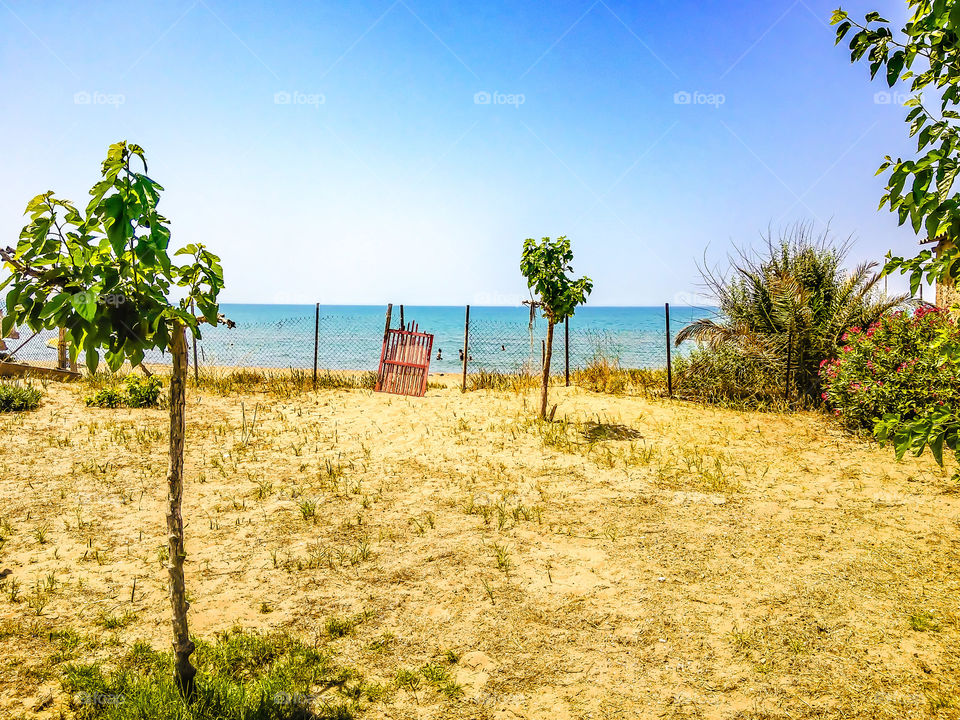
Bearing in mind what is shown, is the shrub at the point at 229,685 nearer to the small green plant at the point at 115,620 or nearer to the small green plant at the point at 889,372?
the small green plant at the point at 115,620

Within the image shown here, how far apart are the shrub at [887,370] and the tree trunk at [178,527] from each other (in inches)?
322

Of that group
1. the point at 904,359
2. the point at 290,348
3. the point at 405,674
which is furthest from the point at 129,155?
the point at 290,348

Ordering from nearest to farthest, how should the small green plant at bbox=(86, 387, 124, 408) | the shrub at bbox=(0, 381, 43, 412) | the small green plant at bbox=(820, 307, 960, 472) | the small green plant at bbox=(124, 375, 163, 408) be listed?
the small green plant at bbox=(820, 307, 960, 472)
the shrub at bbox=(0, 381, 43, 412)
the small green plant at bbox=(86, 387, 124, 408)
the small green plant at bbox=(124, 375, 163, 408)

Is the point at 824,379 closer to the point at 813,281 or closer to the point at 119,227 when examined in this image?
the point at 813,281

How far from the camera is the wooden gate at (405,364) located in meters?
13.3

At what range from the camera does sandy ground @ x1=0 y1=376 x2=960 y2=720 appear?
3377 millimetres

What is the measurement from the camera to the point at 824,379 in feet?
35.2

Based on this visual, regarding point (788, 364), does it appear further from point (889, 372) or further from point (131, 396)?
point (131, 396)

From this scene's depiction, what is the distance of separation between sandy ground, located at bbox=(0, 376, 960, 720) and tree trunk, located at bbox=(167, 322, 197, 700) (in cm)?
75
